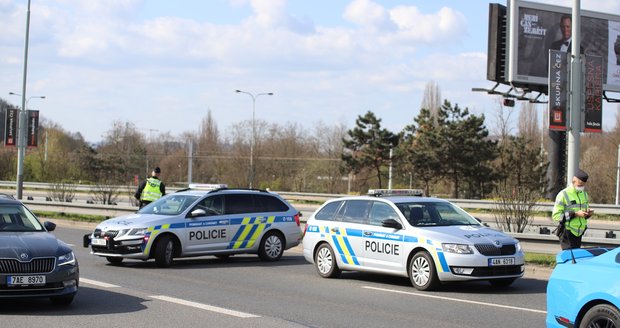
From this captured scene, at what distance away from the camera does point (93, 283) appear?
13562mm

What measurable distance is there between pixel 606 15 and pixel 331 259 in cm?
3281

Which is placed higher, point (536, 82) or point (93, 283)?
point (536, 82)

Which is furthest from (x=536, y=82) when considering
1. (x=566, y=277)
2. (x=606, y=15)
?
(x=566, y=277)

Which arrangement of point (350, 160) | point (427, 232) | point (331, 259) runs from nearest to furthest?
1. point (427, 232)
2. point (331, 259)
3. point (350, 160)

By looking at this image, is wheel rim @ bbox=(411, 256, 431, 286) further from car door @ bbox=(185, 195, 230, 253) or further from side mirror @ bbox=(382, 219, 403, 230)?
car door @ bbox=(185, 195, 230, 253)

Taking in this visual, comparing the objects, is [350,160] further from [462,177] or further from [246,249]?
[246,249]

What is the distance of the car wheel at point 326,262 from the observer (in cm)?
1505

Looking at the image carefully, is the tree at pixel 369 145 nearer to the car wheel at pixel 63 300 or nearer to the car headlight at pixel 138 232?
the car headlight at pixel 138 232

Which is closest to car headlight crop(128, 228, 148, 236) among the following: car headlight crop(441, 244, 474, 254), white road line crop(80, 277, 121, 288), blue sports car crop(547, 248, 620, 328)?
white road line crop(80, 277, 121, 288)

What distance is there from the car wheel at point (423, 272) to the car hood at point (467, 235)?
1.30ft

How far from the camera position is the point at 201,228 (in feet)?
55.5

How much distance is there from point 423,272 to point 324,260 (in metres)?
2.49

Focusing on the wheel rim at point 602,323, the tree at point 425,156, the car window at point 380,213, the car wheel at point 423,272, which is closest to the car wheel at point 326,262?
the car window at point 380,213

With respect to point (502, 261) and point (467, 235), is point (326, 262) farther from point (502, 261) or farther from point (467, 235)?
point (502, 261)
